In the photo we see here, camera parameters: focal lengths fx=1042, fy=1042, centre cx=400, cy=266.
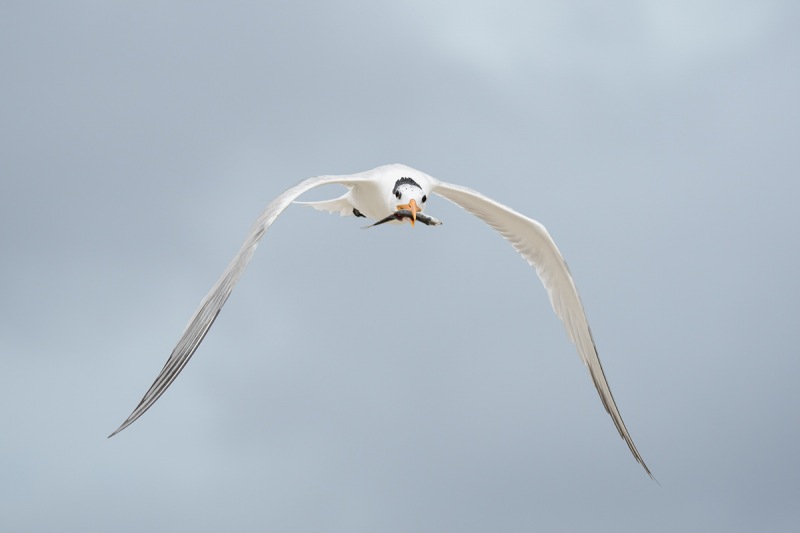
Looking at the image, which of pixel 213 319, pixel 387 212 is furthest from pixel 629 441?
pixel 213 319

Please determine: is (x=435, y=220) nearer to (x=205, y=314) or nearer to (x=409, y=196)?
(x=409, y=196)

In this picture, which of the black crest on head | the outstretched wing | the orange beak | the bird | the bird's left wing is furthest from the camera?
the outstretched wing

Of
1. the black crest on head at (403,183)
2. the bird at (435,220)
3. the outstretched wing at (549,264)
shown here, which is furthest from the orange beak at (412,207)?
the outstretched wing at (549,264)

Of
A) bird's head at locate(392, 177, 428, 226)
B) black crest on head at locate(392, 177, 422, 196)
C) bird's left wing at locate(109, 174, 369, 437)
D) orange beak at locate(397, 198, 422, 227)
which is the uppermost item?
black crest on head at locate(392, 177, 422, 196)

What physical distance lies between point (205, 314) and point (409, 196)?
Result: 327 centimetres

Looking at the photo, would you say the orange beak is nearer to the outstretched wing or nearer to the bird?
the bird

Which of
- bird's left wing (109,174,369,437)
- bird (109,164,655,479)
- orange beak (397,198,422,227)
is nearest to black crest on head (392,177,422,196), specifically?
bird (109,164,655,479)

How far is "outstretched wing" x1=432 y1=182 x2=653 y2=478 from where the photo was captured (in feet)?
43.4

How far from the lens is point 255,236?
9.85 meters

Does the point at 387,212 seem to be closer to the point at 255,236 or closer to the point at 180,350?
the point at 255,236

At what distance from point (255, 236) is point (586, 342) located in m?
5.36

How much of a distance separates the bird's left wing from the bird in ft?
0.04

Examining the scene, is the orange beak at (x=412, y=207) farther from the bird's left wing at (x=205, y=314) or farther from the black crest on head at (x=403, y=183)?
the bird's left wing at (x=205, y=314)

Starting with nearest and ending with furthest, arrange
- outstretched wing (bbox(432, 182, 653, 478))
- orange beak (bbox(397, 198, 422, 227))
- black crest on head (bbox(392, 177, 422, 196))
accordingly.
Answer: orange beak (bbox(397, 198, 422, 227)), black crest on head (bbox(392, 177, 422, 196)), outstretched wing (bbox(432, 182, 653, 478))
